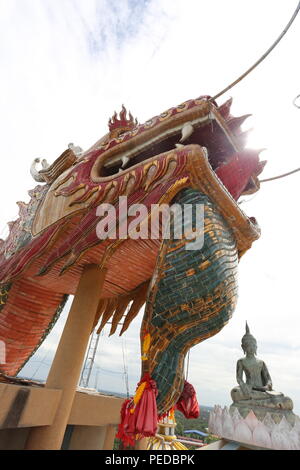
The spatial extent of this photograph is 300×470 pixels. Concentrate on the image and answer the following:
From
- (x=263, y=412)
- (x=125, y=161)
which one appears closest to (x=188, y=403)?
(x=263, y=412)

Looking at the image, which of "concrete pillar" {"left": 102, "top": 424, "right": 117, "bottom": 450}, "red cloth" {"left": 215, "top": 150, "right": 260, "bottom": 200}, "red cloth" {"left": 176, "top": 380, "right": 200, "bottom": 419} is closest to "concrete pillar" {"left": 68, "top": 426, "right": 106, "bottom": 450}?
"concrete pillar" {"left": 102, "top": 424, "right": 117, "bottom": 450}

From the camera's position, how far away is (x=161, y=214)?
310 cm

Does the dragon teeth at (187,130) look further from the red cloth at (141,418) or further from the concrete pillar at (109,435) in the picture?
the concrete pillar at (109,435)

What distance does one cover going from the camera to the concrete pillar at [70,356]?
326 centimetres

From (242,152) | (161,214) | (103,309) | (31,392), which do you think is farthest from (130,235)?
(103,309)

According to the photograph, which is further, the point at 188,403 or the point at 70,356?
the point at 70,356

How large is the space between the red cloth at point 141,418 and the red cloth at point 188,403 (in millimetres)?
930

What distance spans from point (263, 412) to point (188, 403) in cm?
80

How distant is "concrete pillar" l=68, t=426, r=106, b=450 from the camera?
16.3 ft

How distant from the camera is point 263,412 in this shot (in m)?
2.98

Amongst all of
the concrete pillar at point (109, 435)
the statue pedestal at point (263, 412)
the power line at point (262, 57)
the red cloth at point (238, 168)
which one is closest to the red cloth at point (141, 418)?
the statue pedestal at point (263, 412)

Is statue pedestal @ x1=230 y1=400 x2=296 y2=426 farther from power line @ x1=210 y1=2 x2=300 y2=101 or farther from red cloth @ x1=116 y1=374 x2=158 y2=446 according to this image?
power line @ x1=210 y1=2 x2=300 y2=101

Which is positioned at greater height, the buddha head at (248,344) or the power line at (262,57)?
the power line at (262,57)

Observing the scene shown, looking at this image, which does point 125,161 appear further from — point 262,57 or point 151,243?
point 262,57
